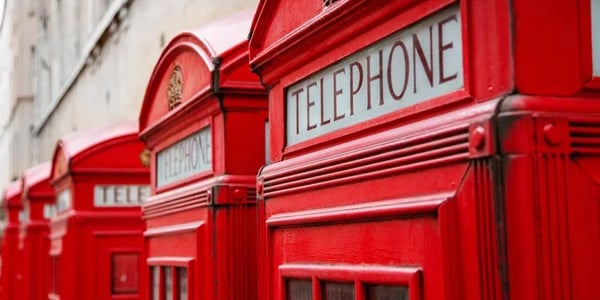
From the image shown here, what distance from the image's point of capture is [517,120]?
1.41 m

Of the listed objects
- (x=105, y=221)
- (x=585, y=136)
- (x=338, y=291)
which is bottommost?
(x=338, y=291)

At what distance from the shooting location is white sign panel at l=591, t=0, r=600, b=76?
57.7 inches

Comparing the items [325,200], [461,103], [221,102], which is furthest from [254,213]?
[461,103]

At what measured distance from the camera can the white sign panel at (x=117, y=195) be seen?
5535 mm

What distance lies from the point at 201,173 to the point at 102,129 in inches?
121

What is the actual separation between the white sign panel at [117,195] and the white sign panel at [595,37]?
14.0 feet

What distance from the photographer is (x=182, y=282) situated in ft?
11.1

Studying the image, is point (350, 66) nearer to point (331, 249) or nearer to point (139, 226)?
point (331, 249)

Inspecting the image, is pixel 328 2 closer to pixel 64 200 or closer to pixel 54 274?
pixel 64 200

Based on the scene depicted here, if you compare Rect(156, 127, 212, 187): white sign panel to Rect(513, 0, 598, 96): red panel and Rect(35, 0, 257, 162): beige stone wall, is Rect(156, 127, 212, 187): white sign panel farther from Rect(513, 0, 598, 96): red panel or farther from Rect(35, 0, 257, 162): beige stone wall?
Rect(513, 0, 598, 96): red panel

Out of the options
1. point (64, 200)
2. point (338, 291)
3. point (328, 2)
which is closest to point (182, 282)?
point (338, 291)

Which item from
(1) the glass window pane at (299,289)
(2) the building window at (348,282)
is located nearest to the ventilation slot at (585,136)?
(2) the building window at (348,282)

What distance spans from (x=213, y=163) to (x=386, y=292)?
1418 millimetres

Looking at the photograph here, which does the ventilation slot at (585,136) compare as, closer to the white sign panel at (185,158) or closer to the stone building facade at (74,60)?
the white sign panel at (185,158)
